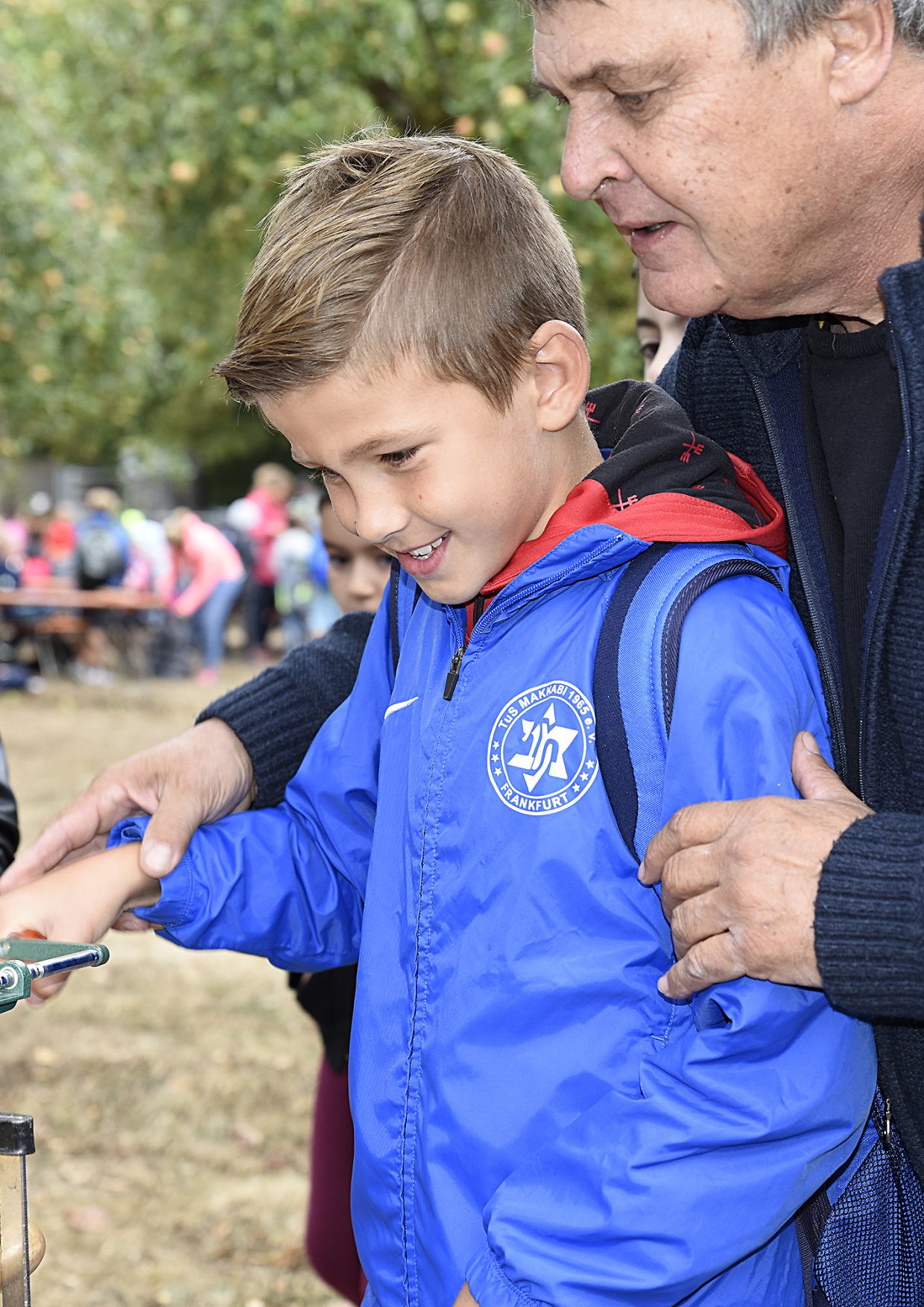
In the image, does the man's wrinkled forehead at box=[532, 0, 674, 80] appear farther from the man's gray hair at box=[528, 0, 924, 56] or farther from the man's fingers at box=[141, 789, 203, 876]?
the man's fingers at box=[141, 789, 203, 876]

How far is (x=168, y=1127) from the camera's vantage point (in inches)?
186

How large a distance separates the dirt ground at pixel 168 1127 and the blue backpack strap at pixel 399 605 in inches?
102

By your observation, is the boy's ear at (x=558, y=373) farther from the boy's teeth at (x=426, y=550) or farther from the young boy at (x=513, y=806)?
the boy's teeth at (x=426, y=550)

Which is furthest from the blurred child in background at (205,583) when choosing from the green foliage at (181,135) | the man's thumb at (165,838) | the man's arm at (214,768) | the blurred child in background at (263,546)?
the man's thumb at (165,838)

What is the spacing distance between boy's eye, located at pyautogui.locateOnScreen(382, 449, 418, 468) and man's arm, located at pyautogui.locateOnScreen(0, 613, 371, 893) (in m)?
0.56

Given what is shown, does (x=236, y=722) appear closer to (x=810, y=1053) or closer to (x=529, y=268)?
(x=529, y=268)

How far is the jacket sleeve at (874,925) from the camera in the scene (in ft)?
4.28

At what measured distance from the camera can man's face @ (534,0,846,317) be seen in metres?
1.43

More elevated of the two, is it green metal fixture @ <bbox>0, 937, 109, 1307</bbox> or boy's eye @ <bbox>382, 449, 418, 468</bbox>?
boy's eye @ <bbox>382, 449, 418, 468</bbox>

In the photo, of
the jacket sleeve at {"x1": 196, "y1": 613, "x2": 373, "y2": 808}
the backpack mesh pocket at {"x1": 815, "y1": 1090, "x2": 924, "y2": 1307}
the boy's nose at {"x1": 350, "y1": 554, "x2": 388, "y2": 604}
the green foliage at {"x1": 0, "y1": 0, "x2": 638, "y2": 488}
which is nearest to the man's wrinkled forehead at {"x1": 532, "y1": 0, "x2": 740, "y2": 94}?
the jacket sleeve at {"x1": 196, "y1": 613, "x2": 373, "y2": 808}

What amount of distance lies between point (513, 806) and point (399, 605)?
0.47 meters

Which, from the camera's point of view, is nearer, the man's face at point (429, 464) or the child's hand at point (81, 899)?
the man's face at point (429, 464)

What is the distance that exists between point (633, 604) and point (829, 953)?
0.40m

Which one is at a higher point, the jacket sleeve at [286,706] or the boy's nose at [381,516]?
the boy's nose at [381,516]
